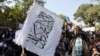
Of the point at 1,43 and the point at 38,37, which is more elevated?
the point at 38,37

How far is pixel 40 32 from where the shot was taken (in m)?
7.07

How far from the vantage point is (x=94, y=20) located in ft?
260

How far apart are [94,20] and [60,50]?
6921 cm

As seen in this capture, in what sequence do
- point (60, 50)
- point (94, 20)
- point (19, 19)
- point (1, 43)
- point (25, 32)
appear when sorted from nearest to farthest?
point (25, 32) < point (60, 50) < point (1, 43) < point (19, 19) < point (94, 20)

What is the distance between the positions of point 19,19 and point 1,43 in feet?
145

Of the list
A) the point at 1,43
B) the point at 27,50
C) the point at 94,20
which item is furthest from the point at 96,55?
the point at 94,20

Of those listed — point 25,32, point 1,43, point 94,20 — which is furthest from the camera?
point 94,20

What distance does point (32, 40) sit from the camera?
22.9ft

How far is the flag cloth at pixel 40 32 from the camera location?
22.7 ft

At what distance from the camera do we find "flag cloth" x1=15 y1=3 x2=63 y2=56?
691 cm

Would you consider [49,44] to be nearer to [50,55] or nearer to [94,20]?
[50,55]

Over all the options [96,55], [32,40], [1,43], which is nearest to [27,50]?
[32,40]

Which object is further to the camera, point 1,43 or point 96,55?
point 1,43

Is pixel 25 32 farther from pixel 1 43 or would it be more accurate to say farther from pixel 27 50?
pixel 1 43
